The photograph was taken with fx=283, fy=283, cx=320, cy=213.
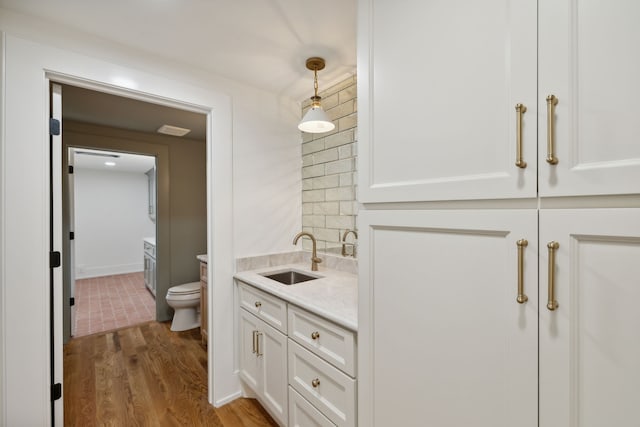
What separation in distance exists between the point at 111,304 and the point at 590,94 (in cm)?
530

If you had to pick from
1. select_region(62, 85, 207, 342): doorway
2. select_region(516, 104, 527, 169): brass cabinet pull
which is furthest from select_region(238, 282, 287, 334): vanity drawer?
select_region(62, 85, 207, 342): doorway

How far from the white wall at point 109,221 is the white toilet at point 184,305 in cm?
393

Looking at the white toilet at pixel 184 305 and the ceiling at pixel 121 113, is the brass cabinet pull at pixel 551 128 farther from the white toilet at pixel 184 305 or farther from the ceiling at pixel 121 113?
the white toilet at pixel 184 305

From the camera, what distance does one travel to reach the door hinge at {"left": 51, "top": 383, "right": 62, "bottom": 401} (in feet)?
4.84

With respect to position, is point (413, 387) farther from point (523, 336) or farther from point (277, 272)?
point (277, 272)

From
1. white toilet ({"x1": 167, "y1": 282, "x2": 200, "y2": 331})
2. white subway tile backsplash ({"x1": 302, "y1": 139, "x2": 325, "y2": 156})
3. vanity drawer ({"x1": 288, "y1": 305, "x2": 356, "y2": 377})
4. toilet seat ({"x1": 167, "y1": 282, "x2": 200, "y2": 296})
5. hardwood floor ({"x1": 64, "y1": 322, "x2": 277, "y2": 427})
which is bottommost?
hardwood floor ({"x1": 64, "y1": 322, "x2": 277, "y2": 427})

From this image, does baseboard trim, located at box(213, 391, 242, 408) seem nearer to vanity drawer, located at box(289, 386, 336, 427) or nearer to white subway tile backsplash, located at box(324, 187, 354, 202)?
vanity drawer, located at box(289, 386, 336, 427)

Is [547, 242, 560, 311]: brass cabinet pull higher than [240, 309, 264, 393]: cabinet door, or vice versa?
[547, 242, 560, 311]: brass cabinet pull

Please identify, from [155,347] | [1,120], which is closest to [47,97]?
[1,120]

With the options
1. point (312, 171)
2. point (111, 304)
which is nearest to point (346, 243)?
point (312, 171)

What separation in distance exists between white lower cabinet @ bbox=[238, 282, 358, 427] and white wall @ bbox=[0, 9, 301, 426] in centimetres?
28

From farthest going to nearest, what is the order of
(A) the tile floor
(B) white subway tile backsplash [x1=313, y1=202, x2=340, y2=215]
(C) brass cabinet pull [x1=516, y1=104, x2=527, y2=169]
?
(A) the tile floor, (B) white subway tile backsplash [x1=313, y1=202, x2=340, y2=215], (C) brass cabinet pull [x1=516, y1=104, x2=527, y2=169]

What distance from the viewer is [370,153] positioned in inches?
41.6

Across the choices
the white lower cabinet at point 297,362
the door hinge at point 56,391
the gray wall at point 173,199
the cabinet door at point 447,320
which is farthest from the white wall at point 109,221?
the cabinet door at point 447,320
